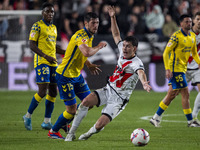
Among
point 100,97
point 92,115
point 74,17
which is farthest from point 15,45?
point 100,97

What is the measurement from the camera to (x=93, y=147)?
22.5 ft

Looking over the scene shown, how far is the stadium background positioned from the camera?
631 inches

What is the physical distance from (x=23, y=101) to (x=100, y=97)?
7.08 m

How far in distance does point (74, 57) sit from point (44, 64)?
4.38 feet

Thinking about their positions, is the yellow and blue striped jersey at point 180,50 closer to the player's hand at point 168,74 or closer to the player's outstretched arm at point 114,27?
the player's hand at point 168,74

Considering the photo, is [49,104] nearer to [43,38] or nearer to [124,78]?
[43,38]

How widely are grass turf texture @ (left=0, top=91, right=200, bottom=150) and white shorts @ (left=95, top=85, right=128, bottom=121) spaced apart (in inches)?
19.8

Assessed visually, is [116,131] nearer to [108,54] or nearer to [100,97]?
[100,97]

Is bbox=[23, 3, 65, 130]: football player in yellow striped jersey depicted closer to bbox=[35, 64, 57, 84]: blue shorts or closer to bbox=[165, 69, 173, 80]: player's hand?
bbox=[35, 64, 57, 84]: blue shorts

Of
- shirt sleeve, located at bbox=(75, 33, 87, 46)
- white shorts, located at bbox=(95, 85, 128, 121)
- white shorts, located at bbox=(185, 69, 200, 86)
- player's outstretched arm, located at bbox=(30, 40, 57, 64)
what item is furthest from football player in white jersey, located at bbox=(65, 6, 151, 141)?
white shorts, located at bbox=(185, 69, 200, 86)

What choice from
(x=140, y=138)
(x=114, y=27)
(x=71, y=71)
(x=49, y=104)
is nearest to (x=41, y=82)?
(x=49, y=104)

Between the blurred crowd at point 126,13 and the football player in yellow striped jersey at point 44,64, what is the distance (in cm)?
765

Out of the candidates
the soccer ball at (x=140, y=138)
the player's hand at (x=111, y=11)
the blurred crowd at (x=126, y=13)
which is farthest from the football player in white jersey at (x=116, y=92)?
the blurred crowd at (x=126, y=13)

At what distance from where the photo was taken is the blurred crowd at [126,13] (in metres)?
17.8
